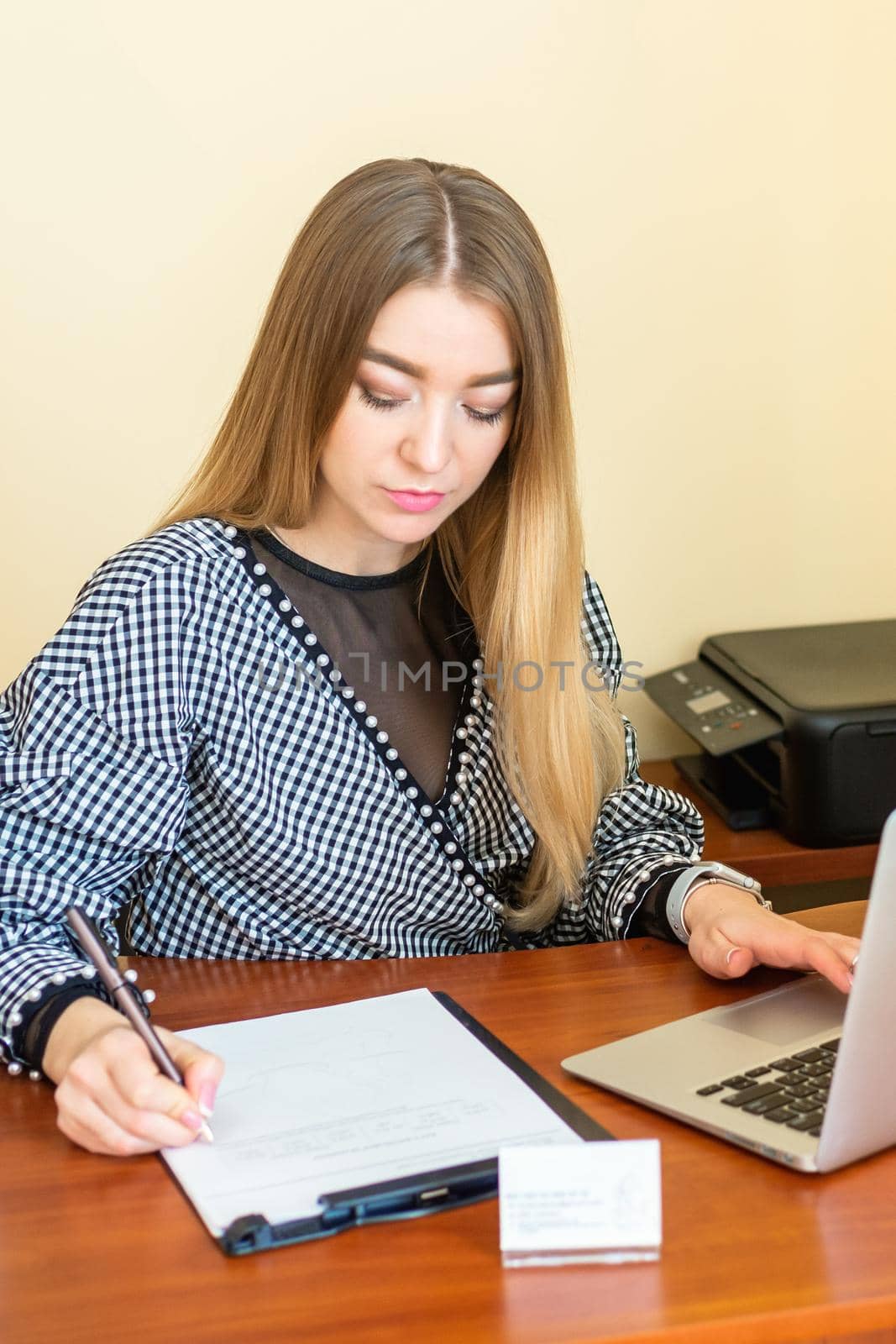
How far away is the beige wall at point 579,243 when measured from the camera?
1.89 metres

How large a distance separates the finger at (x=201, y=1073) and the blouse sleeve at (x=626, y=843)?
1.71 ft

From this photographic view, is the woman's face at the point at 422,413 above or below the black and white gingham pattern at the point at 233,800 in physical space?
above

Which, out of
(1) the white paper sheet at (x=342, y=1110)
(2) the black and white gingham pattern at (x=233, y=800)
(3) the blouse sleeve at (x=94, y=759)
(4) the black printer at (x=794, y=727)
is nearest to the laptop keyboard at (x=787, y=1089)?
(1) the white paper sheet at (x=342, y=1110)

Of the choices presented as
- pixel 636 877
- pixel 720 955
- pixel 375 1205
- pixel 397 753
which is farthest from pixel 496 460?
pixel 375 1205

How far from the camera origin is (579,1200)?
76cm

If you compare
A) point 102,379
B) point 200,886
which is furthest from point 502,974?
point 102,379

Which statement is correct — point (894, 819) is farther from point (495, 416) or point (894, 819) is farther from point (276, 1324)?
point (495, 416)

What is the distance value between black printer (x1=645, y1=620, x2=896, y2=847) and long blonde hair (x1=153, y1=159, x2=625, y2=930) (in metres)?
0.38

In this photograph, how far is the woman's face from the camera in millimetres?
1255

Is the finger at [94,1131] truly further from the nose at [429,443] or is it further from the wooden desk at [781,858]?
the wooden desk at [781,858]

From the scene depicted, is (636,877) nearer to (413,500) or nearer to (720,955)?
(720,955)

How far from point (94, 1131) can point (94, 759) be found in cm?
38

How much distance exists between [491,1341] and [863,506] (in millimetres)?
1774

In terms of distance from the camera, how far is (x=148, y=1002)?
1120 millimetres
